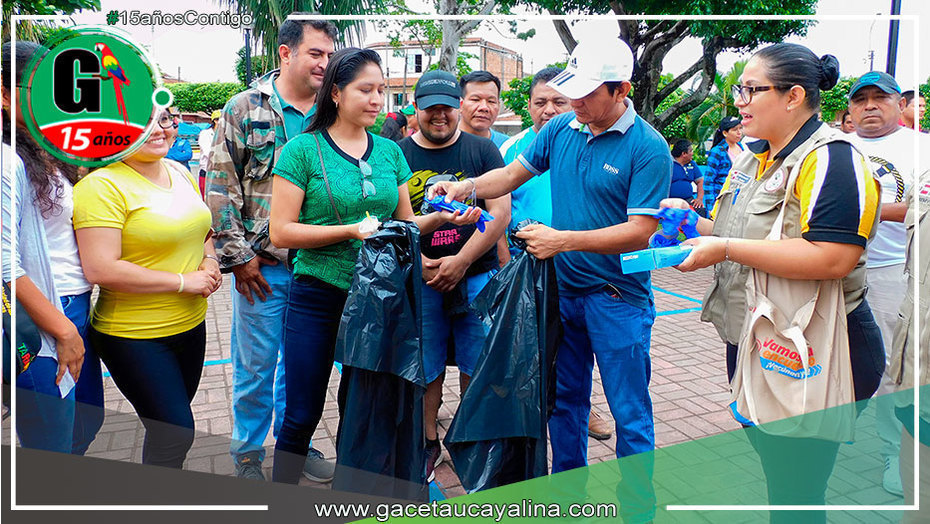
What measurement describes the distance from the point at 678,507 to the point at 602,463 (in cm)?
53

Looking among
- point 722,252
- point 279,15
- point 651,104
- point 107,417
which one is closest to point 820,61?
point 722,252

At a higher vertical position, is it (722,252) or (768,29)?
(768,29)

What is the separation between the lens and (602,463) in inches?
129

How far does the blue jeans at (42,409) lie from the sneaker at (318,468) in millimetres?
1217

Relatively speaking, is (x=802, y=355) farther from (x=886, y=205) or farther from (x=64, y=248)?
(x=64, y=248)

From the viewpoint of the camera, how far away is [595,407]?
160 inches

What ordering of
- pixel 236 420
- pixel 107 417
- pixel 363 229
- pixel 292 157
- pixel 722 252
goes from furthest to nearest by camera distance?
pixel 107 417, pixel 236 420, pixel 292 157, pixel 363 229, pixel 722 252

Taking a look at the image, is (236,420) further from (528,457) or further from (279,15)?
(279,15)

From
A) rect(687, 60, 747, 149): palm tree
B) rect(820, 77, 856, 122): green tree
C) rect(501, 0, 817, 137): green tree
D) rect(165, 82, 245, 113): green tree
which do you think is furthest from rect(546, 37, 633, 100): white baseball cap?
rect(165, 82, 245, 113): green tree

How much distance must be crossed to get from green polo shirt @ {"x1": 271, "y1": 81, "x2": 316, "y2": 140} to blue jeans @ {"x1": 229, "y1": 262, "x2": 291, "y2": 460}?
2.19ft

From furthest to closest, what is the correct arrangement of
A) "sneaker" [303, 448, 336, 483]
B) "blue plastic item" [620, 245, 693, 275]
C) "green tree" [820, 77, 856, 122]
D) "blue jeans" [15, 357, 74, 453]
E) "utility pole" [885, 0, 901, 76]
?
"green tree" [820, 77, 856, 122] < "utility pole" [885, 0, 901, 76] < "sneaker" [303, 448, 336, 483] < "blue jeans" [15, 357, 74, 453] < "blue plastic item" [620, 245, 693, 275]

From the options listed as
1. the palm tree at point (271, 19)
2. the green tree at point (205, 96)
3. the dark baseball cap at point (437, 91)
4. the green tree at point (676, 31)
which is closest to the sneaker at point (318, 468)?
the dark baseball cap at point (437, 91)

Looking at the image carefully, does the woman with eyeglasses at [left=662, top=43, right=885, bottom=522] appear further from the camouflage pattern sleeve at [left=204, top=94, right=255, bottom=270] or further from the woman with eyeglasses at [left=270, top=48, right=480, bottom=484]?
the camouflage pattern sleeve at [left=204, top=94, right=255, bottom=270]

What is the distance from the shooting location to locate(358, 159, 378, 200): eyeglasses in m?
2.57
